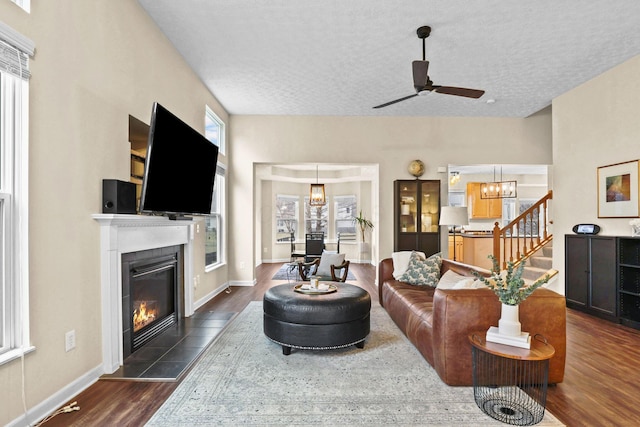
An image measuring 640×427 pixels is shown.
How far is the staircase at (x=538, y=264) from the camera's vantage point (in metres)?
6.02

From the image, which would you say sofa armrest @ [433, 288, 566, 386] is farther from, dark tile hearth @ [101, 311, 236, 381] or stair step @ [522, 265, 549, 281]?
stair step @ [522, 265, 549, 281]

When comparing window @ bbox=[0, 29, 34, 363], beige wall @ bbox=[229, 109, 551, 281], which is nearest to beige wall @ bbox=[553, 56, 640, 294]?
beige wall @ bbox=[229, 109, 551, 281]

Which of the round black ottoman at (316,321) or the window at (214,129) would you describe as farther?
the window at (214,129)

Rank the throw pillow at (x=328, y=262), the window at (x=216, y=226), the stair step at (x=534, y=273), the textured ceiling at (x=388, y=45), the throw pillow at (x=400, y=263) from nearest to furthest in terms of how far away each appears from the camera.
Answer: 1. the textured ceiling at (x=388, y=45)
2. the throw pillow at (x=400, y=263)
3. the throw pillow at (x=328, y=262)
4. the window at (x=216, y=226)
5. the stair step at (x=534, y=273)

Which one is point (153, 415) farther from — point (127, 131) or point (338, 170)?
point (338, 170)

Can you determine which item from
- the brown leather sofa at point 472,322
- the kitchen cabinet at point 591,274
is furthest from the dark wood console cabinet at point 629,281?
the brown leather sofa at point 472,322

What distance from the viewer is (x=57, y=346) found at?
2252 millimetres

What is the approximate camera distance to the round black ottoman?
3.02m

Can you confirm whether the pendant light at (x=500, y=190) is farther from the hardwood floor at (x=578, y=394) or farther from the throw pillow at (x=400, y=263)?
the hardwood floor at (x=578, y=394)

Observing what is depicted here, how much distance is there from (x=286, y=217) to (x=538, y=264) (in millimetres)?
6610

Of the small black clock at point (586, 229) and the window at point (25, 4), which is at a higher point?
the window at point (25, 4)

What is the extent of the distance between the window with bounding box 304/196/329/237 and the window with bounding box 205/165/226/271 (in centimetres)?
456

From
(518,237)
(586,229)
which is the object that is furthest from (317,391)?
Answer: (518,237)

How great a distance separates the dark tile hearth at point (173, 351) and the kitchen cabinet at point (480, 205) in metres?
8.59
